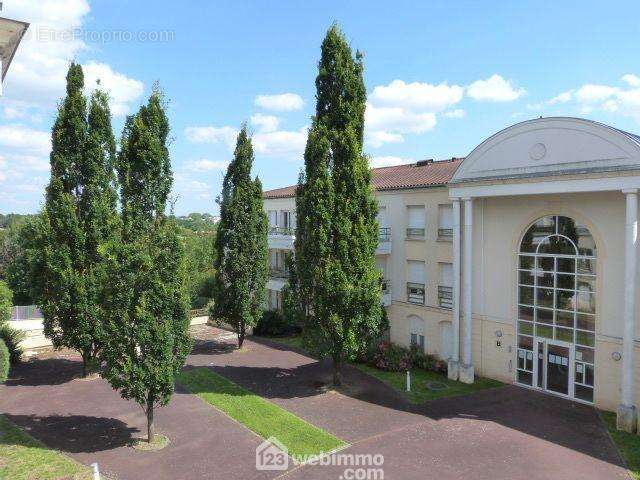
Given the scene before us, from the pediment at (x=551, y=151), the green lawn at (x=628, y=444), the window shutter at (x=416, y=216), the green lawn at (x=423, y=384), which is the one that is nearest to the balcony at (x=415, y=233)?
the window shutter at (x=416, y=216)

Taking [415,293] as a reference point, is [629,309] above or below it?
above

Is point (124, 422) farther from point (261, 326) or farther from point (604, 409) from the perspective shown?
point (604, 409)

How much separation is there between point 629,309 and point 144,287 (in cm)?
1570

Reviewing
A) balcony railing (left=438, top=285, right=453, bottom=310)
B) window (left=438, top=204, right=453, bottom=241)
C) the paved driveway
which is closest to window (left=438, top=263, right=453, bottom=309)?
balcony railing (left=438, top=285, right=453, bottom=310)

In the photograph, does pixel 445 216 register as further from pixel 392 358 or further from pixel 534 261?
pixel 392 358

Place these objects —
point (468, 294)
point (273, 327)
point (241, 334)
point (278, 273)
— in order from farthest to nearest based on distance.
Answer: point (278, 273)
point (273, 327)
point (241, 334)
point (468, 294)

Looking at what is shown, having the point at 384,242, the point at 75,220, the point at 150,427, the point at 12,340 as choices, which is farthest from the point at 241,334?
the point at 150,427

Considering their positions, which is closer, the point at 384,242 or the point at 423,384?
the point at 423,384

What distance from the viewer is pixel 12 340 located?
23.3m

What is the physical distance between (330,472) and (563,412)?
9.73 m

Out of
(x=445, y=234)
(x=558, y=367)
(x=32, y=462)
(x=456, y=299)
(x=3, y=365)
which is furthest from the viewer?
(x=445, y=234)

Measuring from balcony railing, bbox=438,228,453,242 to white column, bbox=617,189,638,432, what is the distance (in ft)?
25.2

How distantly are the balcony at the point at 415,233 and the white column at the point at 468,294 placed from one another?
2.95 meters

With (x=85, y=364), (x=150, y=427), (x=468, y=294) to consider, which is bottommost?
(x=150, y=427)
